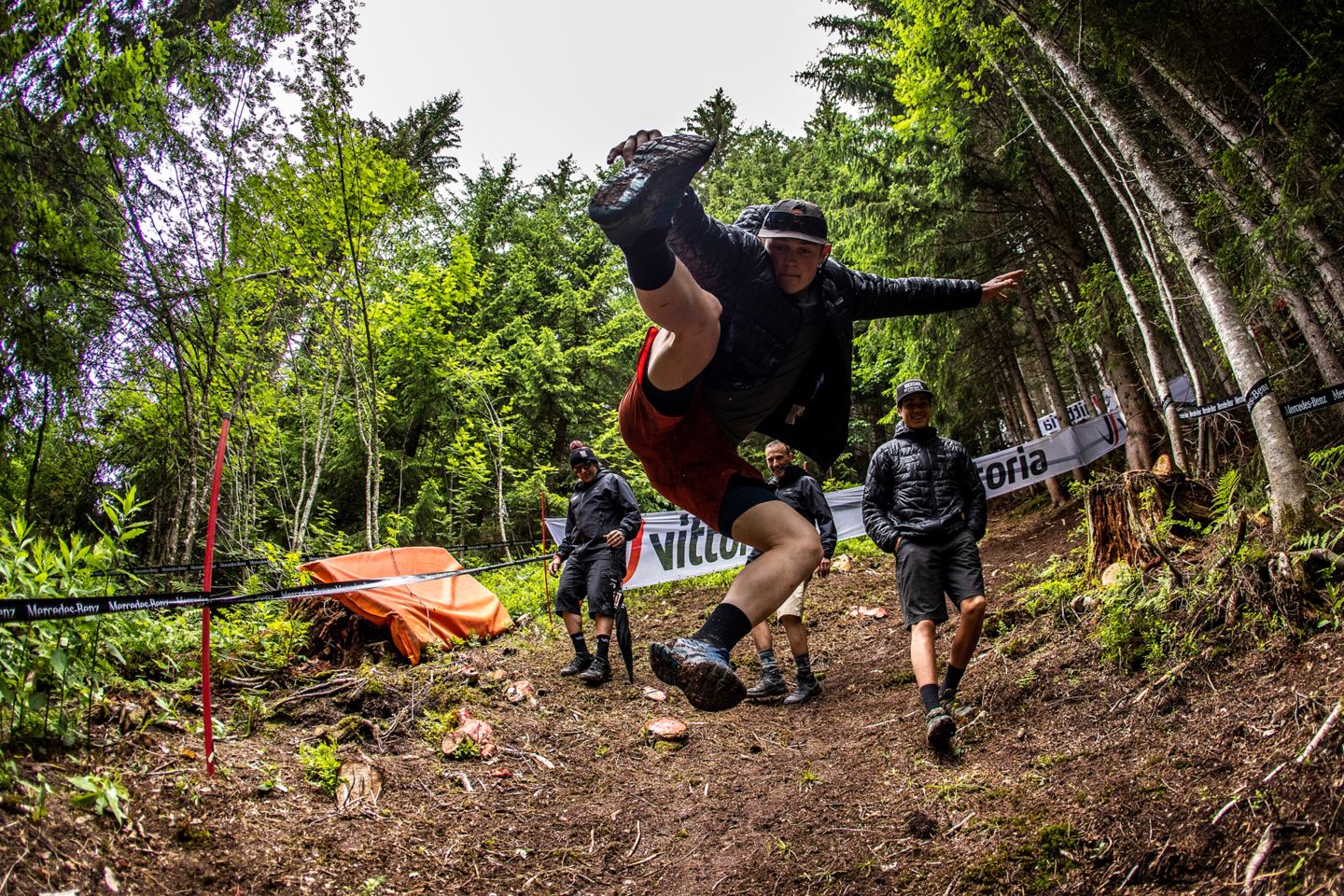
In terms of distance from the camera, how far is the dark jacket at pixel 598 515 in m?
6.39

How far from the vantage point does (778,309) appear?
2.32m

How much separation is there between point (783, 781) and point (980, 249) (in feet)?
33.1

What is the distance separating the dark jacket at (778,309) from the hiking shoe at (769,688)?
3.27 meters

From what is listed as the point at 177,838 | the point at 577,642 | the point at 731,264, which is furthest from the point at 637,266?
the point at 577,642

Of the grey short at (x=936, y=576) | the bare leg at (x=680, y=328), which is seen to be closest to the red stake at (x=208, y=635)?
the bare leg at (x=680, y=328)

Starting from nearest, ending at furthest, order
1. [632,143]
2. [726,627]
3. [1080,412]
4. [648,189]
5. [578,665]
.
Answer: [648,189] → [632,143] → [726,627] → [578,665] → [1080,412]

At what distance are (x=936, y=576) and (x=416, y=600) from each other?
468 centimetres

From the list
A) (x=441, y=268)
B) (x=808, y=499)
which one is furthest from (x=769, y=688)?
(x=441, y=268)

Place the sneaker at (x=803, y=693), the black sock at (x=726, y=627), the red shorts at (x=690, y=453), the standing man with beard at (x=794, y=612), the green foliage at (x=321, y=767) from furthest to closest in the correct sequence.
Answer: the standing man with beard at (x=794, y=612) → the sneaker at (x=803, y=693) → the green foliage at (x=321, y=767) → the red shorts at (x=690, y=453) → the black sock at (x=726, y=627)

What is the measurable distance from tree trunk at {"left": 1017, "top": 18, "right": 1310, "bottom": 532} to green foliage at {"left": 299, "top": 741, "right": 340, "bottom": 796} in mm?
5004

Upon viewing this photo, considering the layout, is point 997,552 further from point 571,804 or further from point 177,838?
point 177,838

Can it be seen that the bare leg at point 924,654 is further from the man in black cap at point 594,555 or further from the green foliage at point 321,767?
the green foliage at point 321,767

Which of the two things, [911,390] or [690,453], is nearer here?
[690,453]

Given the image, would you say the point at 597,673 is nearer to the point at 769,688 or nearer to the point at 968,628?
the point at 769,688
